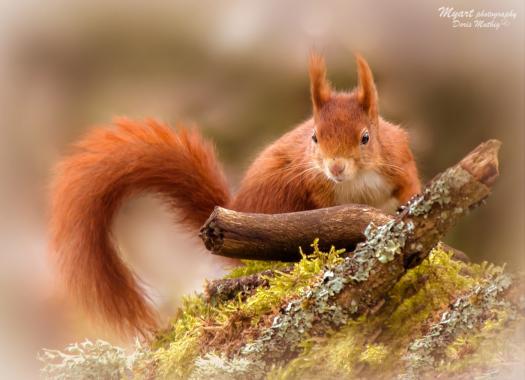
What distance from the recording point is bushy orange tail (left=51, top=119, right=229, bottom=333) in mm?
1903

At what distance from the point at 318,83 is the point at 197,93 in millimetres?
957

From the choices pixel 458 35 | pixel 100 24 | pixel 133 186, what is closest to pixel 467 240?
pixel 458 35

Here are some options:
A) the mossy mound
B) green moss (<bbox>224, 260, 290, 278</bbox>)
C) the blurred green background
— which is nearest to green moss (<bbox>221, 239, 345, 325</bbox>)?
the mossy mound

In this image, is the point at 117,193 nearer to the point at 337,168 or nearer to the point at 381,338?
the point at 337,168

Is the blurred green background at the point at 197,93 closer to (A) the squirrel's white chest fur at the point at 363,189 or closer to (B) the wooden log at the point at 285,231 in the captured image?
(A) the squirrel's white chest fur at the point at 363,189

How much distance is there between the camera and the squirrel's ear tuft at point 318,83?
1949 mm

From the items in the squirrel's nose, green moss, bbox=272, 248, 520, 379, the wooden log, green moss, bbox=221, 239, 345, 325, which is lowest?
green moss, bbox=272, 248, 520, 379

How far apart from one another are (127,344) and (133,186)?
17.4 inches

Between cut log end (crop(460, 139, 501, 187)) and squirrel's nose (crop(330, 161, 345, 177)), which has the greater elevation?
squirrel's nose (crop(330, 161, 345, 177))

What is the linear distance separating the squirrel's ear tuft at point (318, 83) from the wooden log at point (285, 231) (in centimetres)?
54

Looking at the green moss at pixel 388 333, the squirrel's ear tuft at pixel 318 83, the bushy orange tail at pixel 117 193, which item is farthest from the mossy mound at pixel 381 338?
the squirrel's ear tuft at pixel 318 83

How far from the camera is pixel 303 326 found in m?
1.23

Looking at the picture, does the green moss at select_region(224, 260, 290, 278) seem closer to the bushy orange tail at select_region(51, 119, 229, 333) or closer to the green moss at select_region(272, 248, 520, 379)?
the bushy orange tail at select_region(51, 119, 229, 333)

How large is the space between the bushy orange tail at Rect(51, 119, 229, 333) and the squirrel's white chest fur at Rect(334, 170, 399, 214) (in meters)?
0.37
